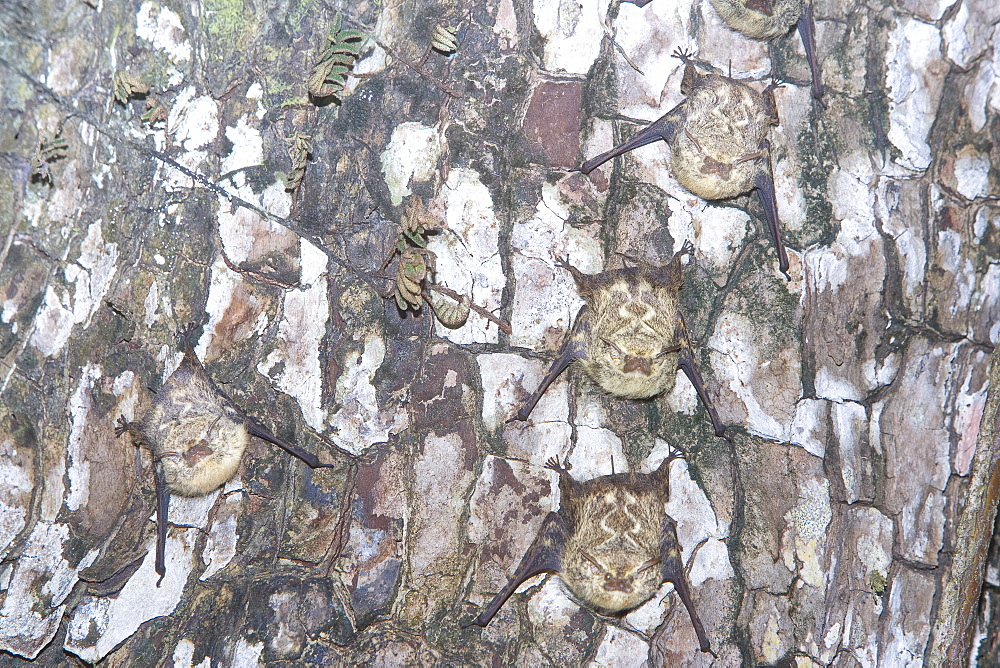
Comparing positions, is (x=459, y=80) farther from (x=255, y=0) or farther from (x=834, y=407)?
(x=834, y=407)

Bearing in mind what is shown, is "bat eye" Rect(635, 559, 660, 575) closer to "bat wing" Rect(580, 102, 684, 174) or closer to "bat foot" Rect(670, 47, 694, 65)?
"bat wing" Rect(580, 102, 684, 174)

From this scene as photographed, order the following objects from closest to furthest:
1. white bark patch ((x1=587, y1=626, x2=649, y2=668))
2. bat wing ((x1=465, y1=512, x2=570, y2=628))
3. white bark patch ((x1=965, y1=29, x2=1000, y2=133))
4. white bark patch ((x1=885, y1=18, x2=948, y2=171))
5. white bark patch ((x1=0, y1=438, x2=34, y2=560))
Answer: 1. white bark patch ((x1=0, y1=438, x2=34, y2=560))
2. white bark patch ((x1=965, y1=29, x2=1000, y2=133))
3. white bark patch ((x1=885, y1=18, x2=948, y2=171))
4. bat wing ((x1=465, y1=512, x2=570, y2=628))
5. white bark patch ((x1=587, y1=626, x2=649, y2=668))

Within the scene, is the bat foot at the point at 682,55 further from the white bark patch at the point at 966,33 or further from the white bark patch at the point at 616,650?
the white bark patch at the point at 616,650

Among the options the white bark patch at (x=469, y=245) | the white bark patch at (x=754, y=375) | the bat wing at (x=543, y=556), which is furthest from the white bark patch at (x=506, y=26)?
the bat wing at (x=543, y=556)

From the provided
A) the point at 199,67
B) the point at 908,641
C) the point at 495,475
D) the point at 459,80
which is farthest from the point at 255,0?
the point at 908,641

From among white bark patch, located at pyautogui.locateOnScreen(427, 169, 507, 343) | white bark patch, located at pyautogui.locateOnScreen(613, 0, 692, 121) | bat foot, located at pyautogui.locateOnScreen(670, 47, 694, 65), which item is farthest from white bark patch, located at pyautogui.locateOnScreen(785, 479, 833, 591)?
bat foot, located at pyautogui.locateOnScreen(670, 47, 694, 65)

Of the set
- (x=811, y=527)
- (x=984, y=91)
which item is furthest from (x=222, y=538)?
(x=984, y=91)
